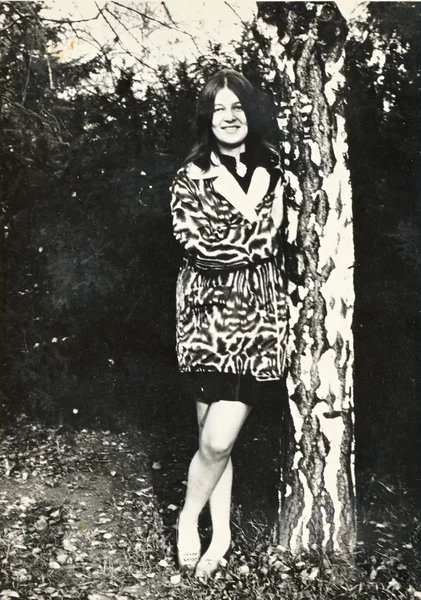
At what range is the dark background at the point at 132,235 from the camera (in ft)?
13.0

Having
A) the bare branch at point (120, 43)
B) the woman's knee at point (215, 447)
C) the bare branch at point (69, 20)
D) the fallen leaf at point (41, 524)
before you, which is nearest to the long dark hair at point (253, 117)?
the bare branch at point (120, 43)

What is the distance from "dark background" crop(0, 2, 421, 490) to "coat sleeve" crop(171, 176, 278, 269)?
305 mm

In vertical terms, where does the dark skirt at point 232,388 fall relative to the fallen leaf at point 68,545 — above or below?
above

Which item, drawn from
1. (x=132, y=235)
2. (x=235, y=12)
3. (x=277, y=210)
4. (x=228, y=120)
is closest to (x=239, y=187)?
(x=277, y=210)

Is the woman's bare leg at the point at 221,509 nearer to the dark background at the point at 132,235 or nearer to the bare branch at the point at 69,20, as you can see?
the dark background at the point at 132,235

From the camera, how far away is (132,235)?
4246mm

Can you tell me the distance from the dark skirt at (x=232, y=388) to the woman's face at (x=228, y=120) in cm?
131

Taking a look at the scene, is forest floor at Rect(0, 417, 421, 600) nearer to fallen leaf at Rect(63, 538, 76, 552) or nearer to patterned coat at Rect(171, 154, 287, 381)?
fallen leaf at Rect(63, 538, 76, 552)

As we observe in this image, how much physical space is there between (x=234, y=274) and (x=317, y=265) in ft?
1.54

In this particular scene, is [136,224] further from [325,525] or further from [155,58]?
[325,525]

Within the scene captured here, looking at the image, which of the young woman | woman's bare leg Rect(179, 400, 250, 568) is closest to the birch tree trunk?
the young woman

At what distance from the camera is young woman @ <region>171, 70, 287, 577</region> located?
12.3ft

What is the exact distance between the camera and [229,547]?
3988mm

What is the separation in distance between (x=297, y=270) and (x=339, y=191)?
50 cm
